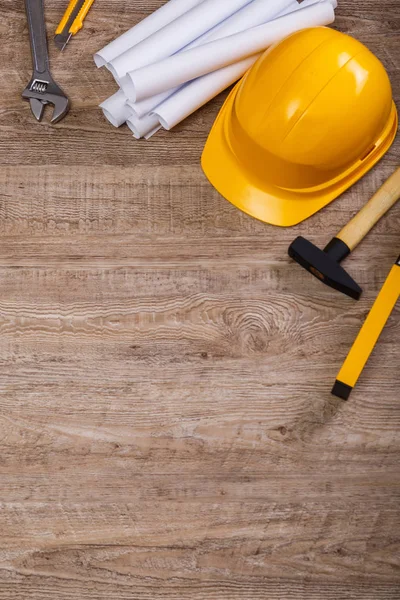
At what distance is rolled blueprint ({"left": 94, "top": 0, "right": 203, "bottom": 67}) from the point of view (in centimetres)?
116

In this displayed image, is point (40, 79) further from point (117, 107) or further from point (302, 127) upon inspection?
point (302, 127)

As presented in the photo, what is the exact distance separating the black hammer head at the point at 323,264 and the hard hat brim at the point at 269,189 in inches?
2.7

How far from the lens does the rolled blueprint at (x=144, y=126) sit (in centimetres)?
116

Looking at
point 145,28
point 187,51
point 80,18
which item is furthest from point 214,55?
point 80,18

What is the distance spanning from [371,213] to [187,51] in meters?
0.38

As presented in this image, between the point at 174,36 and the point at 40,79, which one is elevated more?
the point at 174,36

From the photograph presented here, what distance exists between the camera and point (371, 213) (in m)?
1.12

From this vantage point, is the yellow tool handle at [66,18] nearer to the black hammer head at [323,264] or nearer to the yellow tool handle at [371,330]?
the black hammer head at [323,264]

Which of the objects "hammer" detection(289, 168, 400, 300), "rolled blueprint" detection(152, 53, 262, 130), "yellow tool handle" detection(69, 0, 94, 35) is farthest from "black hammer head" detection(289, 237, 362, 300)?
"yellow tool handle" detection(69, 0, 94, 35)

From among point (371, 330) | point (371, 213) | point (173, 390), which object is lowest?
point (173, 390)

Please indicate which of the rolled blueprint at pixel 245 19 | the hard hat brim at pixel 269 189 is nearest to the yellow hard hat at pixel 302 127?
the hard hat brim at pixel 269 189

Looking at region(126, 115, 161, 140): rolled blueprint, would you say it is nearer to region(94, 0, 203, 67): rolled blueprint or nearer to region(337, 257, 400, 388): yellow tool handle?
region(94, 0, 203, 67): rolled blueprint

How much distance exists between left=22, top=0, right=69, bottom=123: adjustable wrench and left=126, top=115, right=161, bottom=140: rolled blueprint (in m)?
0.11

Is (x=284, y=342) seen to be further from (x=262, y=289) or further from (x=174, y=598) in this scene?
(x=174, y=598)
